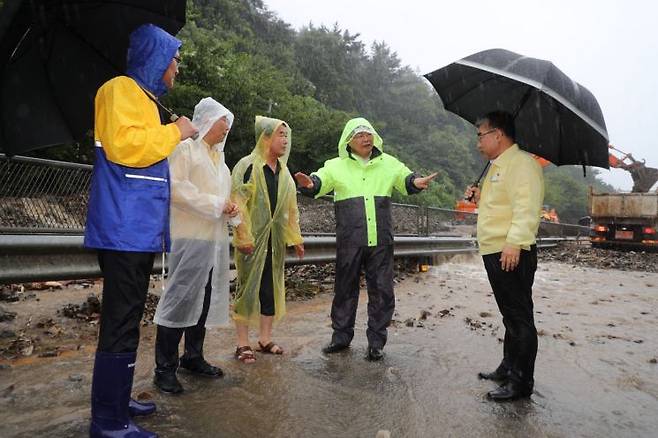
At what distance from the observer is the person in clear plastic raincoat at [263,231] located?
145 inches

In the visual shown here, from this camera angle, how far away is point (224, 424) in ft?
7.79

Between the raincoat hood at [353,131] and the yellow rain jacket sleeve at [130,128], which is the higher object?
the raincoat hood at [353,131]

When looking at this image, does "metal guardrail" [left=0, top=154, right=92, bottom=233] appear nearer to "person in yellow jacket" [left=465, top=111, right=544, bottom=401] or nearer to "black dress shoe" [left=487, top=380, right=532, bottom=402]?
"person in yellow jacket" [left=465, top=111, right=544, bottom=401]

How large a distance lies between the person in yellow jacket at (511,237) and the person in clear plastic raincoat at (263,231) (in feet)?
5.03

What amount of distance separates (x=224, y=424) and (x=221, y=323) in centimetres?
100

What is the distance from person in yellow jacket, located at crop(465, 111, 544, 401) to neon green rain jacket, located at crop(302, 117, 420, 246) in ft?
3.02

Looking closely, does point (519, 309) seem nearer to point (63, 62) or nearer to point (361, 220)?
point (361, 220)

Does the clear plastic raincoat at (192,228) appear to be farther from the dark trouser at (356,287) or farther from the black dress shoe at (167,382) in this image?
the dark trouser at (356,287)

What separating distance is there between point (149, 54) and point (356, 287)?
2445mm

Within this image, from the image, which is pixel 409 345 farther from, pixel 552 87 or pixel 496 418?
pixel 552 87

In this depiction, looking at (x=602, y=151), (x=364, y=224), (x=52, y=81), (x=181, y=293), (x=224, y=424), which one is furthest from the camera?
(x=364, y=224)

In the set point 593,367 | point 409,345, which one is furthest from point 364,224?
point 593,367

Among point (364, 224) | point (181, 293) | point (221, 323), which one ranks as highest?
point (364, 224)

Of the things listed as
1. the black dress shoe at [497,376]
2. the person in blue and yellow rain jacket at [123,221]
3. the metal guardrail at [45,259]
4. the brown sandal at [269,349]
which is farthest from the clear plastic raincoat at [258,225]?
the black dress shoe at [497,376]
